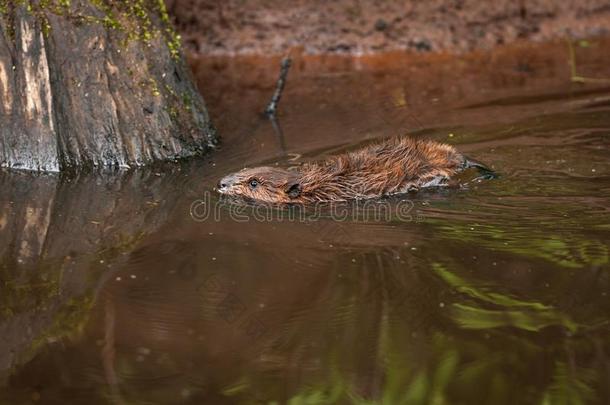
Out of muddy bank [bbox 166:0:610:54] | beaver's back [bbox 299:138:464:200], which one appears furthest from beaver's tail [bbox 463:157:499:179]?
muddy bank [bbox 166:0:610:54]

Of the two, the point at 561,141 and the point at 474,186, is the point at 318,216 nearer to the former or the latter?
the point at 474,186

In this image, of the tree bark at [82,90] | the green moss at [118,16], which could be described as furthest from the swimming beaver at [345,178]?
the green moss at [118,16]

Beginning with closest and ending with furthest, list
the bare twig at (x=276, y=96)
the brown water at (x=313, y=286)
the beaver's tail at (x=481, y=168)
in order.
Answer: the brown water at (x=313, y=286)
the beaver's tail at (x=481, y=168)
the bare twig at (x=276, y=96)

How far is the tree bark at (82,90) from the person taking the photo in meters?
6.18

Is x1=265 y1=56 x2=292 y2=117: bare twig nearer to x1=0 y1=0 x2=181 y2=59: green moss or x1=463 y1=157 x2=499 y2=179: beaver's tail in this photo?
x1=0 y1=0 x2=181 y2=59: green moss

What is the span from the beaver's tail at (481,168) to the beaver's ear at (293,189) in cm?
112

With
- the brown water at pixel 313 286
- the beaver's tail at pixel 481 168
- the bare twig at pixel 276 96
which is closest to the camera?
the brown water at pixel 313 286

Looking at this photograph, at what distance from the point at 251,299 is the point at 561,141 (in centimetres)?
327

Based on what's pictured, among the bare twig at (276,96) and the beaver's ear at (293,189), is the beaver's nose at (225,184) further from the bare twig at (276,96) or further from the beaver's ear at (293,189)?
the bare twig at (276,96)

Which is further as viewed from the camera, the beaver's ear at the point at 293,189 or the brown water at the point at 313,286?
the beaver's ear at the point at 293,189

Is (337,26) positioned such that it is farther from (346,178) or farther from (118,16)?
(346,178)

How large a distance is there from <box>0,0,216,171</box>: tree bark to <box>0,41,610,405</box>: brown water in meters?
0.27

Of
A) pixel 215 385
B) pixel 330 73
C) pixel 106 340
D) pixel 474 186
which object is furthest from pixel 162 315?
pixel 330 73

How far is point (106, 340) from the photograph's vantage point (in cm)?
378
